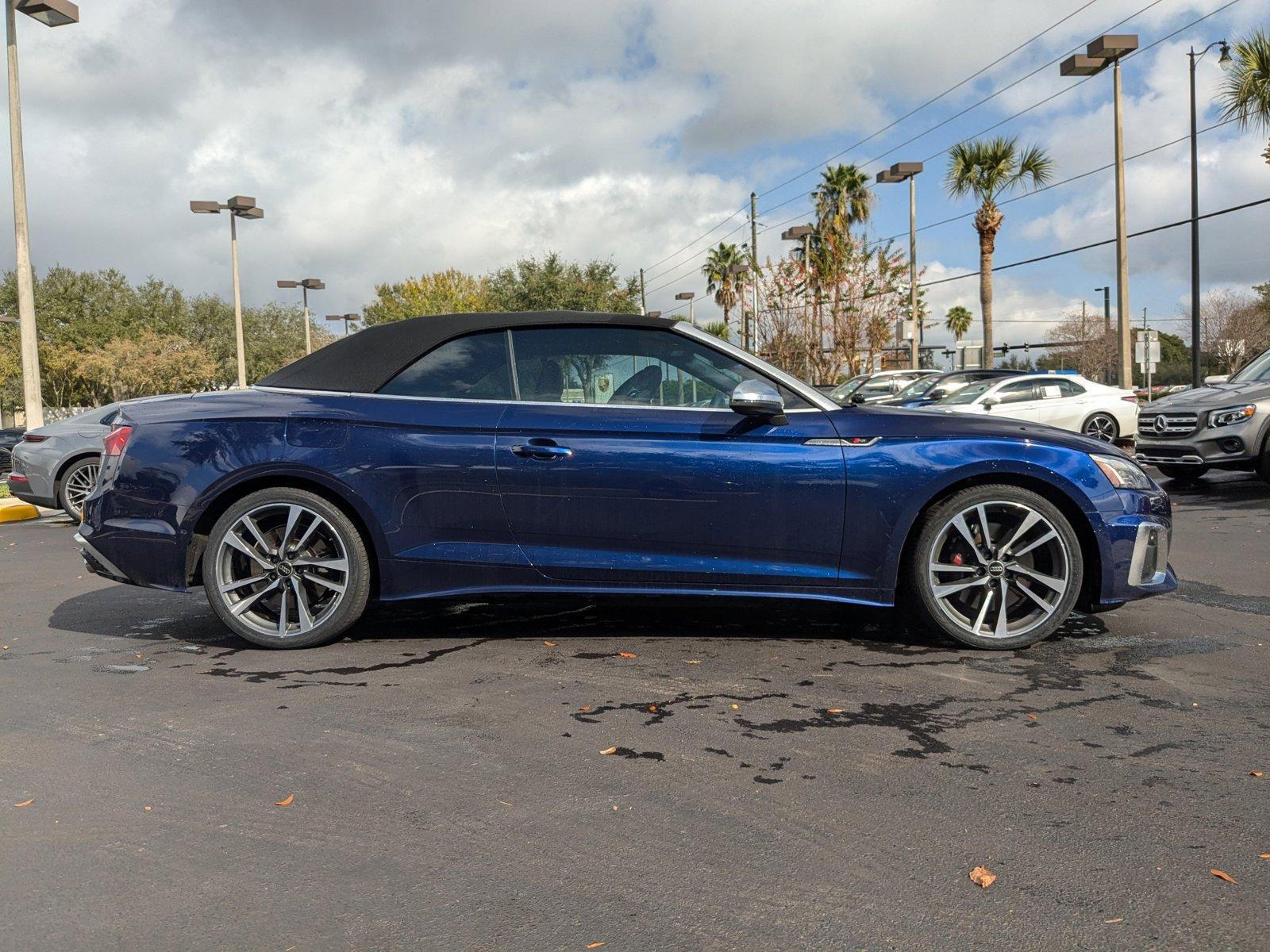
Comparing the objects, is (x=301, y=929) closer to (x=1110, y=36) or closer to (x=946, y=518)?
(x=946, y=518)

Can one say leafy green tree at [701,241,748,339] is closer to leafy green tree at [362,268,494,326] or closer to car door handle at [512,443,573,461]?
leafy green tree at [362,268,494,326]

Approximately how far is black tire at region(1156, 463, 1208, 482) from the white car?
4974 mm

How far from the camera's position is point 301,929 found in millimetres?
2461

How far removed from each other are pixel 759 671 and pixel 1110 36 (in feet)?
68.2

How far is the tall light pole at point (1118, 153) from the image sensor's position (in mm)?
21156

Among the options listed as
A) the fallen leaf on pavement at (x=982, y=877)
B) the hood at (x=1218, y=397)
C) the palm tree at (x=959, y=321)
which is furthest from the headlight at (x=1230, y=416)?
the palm tree at (x=959, y=321)

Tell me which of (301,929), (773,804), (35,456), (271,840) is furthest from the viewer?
(35,456)

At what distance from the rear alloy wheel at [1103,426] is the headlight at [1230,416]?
21.2 feet

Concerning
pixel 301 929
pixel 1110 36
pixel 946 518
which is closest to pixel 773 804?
pixel 301 929

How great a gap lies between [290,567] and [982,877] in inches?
139

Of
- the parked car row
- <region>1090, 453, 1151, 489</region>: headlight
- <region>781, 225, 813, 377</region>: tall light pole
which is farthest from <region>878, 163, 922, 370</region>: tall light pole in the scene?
<region>1090, 453, 1151, 489</region>: headlight

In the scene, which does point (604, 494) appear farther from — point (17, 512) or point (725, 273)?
→ point (725, 273)

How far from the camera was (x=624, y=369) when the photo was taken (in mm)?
5125

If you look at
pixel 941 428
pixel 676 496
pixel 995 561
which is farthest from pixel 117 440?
pixel 995 561
